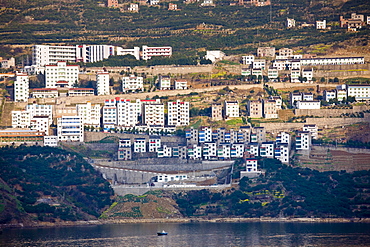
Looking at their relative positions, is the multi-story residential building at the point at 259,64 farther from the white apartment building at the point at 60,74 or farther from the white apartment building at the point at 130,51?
the white apartment building at the point at 60,74

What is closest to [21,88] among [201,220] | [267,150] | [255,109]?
[255,109]

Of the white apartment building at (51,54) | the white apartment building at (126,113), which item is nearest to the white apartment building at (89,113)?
the white apartment building at (126,113)

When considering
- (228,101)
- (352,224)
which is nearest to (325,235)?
(352,224)

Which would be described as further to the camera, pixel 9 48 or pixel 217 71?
pixel 9 48

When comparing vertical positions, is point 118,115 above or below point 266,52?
below

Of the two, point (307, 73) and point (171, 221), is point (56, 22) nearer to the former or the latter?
point (307, 73)

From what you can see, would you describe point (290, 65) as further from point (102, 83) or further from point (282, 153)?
point (102, 83)
